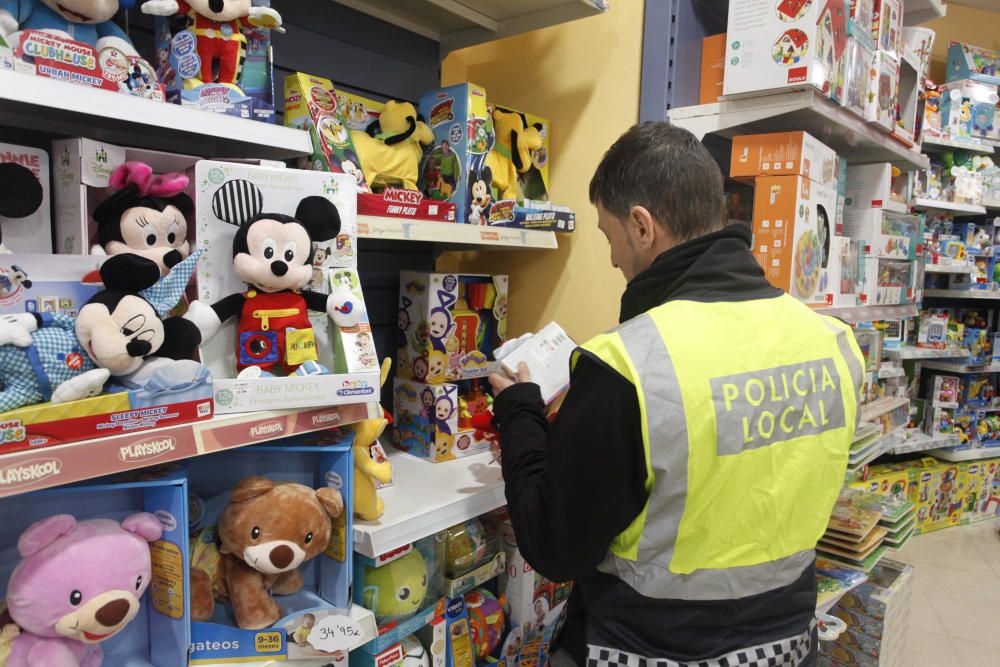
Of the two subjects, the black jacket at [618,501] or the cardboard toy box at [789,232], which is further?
the cardboard toy box at [789,232]

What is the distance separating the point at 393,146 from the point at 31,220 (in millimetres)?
871

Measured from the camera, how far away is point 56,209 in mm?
1141

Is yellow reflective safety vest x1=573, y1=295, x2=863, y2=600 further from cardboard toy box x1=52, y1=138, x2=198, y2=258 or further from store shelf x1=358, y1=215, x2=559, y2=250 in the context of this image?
cardboard toy box x1=52, y1=138, x2=198, y2=258

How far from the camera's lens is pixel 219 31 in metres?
1.20

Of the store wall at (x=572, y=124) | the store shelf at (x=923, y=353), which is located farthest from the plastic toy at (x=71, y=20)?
the store shelf at (x=923, y=353)

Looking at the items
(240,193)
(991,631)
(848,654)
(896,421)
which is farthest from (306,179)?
(991,631)

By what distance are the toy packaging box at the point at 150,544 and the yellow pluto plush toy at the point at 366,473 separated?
37 cm

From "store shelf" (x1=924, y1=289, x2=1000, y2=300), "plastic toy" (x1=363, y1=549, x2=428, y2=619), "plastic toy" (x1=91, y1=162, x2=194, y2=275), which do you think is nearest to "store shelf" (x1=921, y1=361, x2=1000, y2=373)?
"store shelf" (x1=924, y1=289, x2=1000, y2=300)

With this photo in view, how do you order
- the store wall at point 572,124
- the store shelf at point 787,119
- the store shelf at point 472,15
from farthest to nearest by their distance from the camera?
1. the store wall at point 572,124
2. the store shelf at point 472,15
3. the store shelf at point 787,119

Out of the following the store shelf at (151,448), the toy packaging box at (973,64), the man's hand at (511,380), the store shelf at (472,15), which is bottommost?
the store shelf at (151,448)

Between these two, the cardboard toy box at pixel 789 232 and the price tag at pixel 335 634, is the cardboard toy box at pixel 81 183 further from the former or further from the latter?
the cardboard toy box at pixel 789 232

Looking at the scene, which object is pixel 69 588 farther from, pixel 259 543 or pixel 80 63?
pixel 80 63

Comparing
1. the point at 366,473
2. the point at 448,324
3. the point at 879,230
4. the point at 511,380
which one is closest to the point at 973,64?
the point at 879,230

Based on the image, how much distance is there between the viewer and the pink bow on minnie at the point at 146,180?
3.55ft
